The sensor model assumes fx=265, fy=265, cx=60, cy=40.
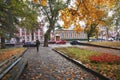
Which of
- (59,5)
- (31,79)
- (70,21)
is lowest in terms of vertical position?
(31,79)

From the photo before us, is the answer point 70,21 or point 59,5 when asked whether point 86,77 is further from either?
point 59,5

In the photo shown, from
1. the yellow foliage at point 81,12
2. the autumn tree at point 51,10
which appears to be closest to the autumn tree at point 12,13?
the yellow foliage at point 81,12

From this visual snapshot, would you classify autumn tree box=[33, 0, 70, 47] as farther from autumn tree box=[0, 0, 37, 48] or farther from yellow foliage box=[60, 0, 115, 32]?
yellow foliage box=[60, 0, 115, 32]

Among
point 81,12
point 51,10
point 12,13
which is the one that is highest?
point 51,10

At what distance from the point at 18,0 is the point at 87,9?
6646mm

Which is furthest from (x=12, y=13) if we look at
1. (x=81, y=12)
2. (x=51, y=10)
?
(x=51, y=10)

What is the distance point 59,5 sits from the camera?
56.8m

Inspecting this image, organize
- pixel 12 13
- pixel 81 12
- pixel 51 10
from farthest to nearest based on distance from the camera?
1. pixel 51 10
2. pixel 12 13
3. pixel 81 12

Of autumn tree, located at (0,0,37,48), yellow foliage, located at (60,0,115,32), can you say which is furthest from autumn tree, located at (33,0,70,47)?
yellow foliage, located at (60,0,115,32)

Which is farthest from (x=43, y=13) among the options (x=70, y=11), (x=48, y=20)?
(x=70, y=11)

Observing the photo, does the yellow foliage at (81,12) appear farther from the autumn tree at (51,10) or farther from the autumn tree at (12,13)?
the autumn tree at (51,10)

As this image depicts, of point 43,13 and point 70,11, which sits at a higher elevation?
point 43,13

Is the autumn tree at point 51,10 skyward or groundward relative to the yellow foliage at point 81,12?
skyward

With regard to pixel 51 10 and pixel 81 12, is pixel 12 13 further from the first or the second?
pixel 51 10
